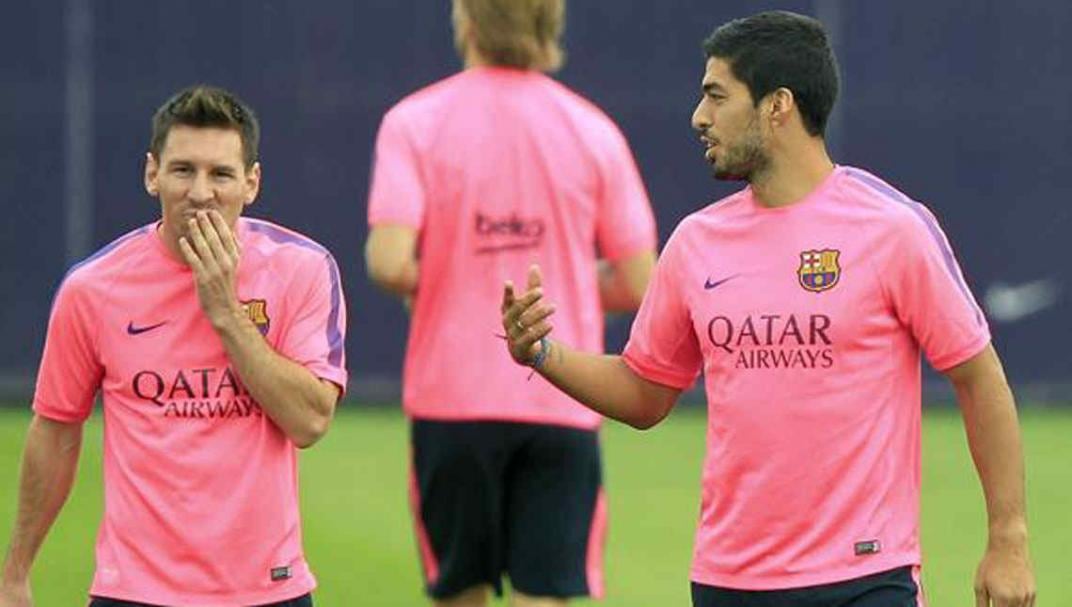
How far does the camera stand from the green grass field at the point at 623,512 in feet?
37.2

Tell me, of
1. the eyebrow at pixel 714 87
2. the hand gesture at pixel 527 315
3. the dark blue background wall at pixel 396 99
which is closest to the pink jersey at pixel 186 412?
the hand gesture at pixel 527 315

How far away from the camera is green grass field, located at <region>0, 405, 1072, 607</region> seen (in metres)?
11.3

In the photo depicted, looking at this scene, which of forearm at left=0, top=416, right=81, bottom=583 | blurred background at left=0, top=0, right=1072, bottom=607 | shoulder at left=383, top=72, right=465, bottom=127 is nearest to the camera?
forearm at left=0, top=416, right=81, bottom=583

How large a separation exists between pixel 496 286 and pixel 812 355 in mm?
2521

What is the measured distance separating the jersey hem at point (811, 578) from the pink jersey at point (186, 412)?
96 centimetres

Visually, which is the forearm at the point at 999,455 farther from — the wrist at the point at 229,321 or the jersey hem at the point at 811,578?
the wrist at the point at 229,321

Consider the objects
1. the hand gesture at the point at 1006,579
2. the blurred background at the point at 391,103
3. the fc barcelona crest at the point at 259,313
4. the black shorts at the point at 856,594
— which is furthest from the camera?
the blurred background at the point at 391,103

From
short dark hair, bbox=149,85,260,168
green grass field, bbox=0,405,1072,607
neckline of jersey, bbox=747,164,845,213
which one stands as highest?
short dark hair, bbox=149,85,260,168

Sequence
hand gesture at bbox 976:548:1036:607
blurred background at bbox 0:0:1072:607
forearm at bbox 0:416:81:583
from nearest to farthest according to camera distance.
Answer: hand gesture at bbox 976:548:1036:607
forearm at bbox 0:416:81:583
blurred background at bbox 0:0:1072:607

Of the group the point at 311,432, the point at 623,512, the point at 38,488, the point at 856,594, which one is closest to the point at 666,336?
the point at 856,594

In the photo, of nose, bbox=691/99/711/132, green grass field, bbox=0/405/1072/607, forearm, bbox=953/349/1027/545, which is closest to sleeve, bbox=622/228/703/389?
nose, bbox=691/99/711/132

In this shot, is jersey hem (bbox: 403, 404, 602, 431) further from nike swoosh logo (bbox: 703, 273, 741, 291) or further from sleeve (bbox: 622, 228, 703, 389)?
nike swoosh logo (bbox: 703, 273, 741, 291)

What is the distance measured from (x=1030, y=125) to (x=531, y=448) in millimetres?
9773

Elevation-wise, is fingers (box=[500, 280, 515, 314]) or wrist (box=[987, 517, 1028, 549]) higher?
fingers (box=[500, 280, 515, 314])
